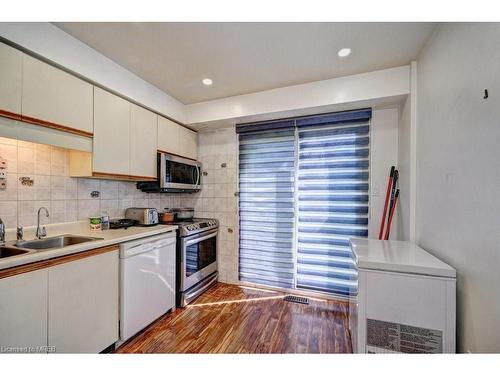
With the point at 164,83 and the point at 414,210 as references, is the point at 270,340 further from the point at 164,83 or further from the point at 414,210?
the point at 164,83

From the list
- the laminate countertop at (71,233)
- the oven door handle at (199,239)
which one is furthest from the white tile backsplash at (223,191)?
the laminate countertop at (71,233)

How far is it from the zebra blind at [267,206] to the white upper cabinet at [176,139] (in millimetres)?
693

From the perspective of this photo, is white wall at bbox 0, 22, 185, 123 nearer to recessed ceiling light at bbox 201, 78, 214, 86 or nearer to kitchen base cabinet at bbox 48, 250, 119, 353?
recessed ceiling light at bbox 201, 78, 214, 86

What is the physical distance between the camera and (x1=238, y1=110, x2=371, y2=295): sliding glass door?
238 cm

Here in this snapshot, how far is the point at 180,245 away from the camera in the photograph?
7.60 feet

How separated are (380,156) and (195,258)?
2.36m

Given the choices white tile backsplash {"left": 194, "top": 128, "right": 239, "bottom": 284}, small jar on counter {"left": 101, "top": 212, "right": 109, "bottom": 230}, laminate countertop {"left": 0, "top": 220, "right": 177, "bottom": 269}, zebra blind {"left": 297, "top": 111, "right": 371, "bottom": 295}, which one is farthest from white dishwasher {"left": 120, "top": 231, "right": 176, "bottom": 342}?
zebra blind {"left": 297, "top": 111, "right": 371, "bottom": 295}

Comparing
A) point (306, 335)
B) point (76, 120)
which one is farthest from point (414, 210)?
point (76, 120)

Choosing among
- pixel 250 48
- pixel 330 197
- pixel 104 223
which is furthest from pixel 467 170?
pixel 104 223

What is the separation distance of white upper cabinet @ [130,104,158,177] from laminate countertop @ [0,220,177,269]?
627 millimetres

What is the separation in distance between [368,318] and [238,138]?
7.68 feet

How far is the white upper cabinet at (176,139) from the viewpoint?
249cm

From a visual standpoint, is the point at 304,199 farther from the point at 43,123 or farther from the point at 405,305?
the point at 43,123

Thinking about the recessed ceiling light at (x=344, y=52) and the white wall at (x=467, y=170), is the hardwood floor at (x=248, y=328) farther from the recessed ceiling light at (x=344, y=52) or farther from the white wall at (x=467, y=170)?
the recessed ceiling light at (x=344, y=52)
